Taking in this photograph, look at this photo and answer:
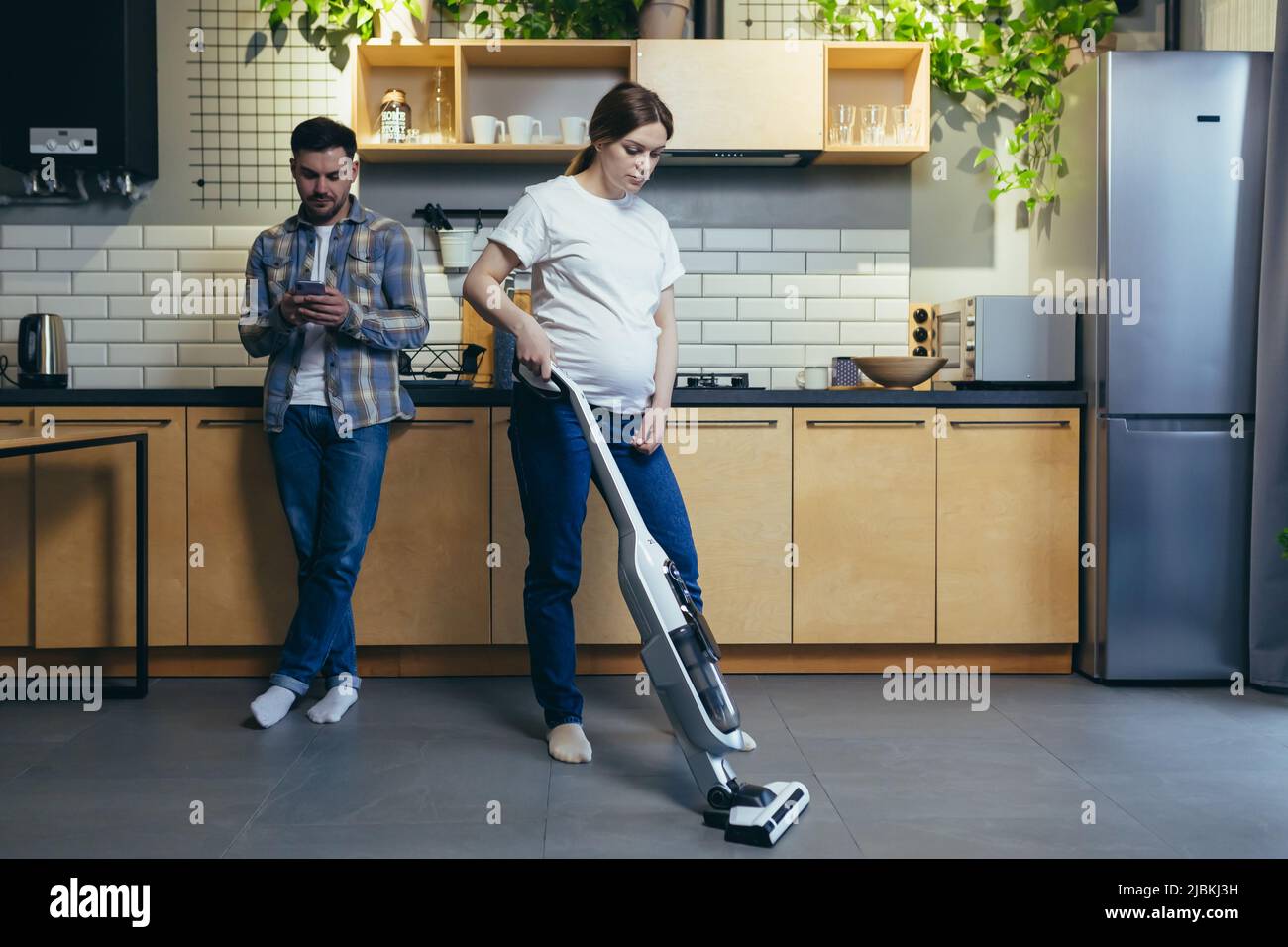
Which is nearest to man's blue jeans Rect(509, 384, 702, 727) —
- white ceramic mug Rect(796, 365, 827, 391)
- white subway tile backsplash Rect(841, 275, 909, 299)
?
white ceramic mug Rect(796, 365, 827, 391)

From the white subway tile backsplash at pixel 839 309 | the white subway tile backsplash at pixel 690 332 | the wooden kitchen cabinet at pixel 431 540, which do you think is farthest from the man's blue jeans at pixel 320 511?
the white subway tile backsplash at pixel 839 309

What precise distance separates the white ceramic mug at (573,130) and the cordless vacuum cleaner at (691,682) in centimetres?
171

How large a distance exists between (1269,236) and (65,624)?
3400 millimetres

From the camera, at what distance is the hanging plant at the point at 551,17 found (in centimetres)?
369

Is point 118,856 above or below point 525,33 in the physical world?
below

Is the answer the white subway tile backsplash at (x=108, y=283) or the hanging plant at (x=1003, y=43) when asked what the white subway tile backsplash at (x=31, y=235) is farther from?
the hanging plant at (x=1003, y=43)

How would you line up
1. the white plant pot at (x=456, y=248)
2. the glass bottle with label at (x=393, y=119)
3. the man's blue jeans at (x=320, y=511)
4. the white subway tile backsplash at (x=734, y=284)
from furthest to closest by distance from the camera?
1. the white subway tile backsplash at (x=734, y=284)
2. the white plant pot at (x=456, y=248)
3. the glass bottle with label at (x=393, y=119)
4. the man's blue jeans at (x=320, y=511)

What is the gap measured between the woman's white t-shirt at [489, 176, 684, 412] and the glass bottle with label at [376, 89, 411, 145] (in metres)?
1.33

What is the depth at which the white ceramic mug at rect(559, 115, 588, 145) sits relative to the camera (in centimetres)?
355

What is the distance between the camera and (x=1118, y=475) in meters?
3.21

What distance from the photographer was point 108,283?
3807 millimetres

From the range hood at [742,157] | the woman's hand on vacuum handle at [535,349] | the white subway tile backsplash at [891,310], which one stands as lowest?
the woman's hand on vacuum handle at [535,349]

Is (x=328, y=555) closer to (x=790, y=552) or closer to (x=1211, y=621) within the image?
(x=790, y=552)

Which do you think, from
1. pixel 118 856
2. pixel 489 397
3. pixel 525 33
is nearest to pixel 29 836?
pixel 118 856
